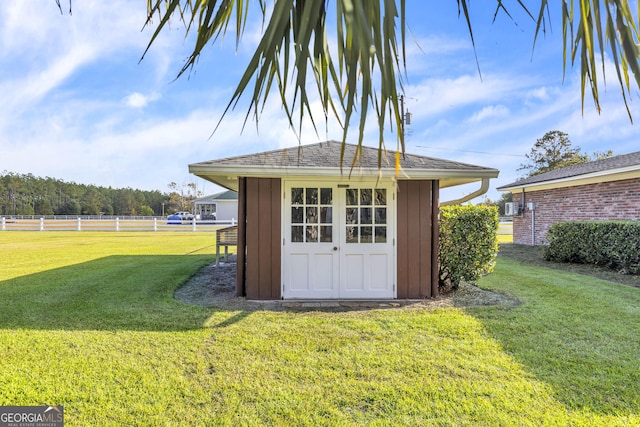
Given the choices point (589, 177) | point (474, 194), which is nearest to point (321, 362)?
point (474, 194)

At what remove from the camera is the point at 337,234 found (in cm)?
569

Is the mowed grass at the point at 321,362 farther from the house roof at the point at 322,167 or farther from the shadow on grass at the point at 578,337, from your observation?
the house roof at the point at 322,167

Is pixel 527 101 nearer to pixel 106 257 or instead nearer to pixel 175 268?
pixel 175 268

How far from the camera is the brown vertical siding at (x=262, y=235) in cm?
562

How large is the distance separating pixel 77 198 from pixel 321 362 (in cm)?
7112

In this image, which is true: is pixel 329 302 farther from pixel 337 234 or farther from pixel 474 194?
pixel 474 194

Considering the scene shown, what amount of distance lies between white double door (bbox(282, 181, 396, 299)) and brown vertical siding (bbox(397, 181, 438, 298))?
→ 0.16 metres

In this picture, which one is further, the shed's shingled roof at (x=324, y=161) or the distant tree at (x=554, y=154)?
the distant tree at (x=554, y=154)

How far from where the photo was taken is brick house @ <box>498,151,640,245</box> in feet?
31.4

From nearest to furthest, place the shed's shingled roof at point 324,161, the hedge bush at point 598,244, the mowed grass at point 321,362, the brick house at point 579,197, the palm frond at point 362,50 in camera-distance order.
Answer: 1. the palm frond at point 362,50
2. the mowed grass at point 321,362
3. the shed's shingled roof at point 324,161
4. the hedge bush at point 598,244
5. the brick house at point 579,197

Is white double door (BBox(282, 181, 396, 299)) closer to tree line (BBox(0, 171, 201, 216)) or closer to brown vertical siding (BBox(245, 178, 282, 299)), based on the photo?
brown vertical siding (BBox(245, 178, 282, 299))

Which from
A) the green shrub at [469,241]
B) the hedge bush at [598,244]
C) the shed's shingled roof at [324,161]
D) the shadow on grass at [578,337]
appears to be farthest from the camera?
the hedge bush at [598,244]

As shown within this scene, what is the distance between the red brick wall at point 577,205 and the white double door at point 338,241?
8.44 metres

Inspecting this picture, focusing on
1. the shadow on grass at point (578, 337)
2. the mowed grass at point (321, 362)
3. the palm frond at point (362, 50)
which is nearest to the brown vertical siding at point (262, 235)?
the mowed grass at point (321, 362)
